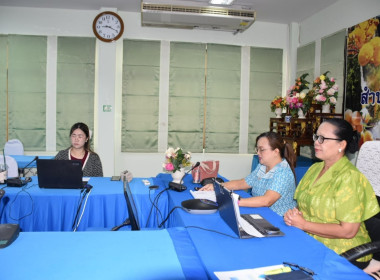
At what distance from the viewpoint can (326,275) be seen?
4.23 feet

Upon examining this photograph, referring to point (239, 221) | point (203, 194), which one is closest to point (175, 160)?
point (203, 194)

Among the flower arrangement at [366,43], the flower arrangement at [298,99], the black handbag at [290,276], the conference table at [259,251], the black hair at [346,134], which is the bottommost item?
the conference table at [259,251]

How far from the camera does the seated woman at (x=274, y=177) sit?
87.9 inches

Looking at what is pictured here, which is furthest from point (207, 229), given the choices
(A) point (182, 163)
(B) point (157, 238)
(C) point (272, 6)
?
(C) point (272, 6)

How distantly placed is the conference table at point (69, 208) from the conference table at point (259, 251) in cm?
79

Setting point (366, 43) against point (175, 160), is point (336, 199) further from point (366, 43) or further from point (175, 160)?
point (366, 43)

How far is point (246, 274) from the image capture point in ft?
4.14

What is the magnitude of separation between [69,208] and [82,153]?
3.65 ft

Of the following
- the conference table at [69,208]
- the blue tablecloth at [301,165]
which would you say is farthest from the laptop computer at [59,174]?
the blue tablecloth at [301,165]

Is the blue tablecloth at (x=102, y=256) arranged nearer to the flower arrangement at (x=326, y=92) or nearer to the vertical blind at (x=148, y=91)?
the flower arrangement at (x=326, y=92)

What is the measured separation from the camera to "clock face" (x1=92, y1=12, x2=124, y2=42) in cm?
512

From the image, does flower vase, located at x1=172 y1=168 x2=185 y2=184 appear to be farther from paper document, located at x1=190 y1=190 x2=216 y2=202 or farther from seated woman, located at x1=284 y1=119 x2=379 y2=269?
seated woman, located at x1=284 y1=119 x2=379 y2=269

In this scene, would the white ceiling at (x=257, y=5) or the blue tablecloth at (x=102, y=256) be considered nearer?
the blue tablecloth at (x=102, y=256)

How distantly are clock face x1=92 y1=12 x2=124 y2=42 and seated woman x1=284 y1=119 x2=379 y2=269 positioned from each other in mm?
3998
